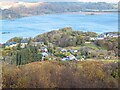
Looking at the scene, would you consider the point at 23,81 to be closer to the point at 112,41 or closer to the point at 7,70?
the point at 7,70

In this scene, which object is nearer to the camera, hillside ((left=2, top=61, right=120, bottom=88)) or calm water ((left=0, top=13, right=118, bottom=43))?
hillside ((left=2, top=61, right=120, bottom=88))

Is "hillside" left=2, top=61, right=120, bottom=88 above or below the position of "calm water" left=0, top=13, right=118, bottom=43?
above

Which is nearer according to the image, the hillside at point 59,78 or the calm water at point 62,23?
the hillside at point 59,78

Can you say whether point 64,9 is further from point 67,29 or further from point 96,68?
point 96,68

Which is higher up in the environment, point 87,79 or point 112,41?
point 87,79

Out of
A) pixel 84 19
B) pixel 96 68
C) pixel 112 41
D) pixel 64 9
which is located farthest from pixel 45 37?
pixel 96 68

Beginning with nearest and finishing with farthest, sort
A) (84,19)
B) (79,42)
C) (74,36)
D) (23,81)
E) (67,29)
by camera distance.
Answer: (23,81) → (79,42) → (74,36) → (67,29) → (84,19)

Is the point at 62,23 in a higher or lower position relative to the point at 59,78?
lower

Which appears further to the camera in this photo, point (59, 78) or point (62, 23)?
point (62, 23)

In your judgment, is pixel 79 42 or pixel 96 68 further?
pixel 79 42

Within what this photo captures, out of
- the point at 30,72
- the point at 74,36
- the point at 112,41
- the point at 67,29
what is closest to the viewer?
the point at 30,72

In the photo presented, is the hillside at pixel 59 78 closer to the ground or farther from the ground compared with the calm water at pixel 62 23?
farther from the ground
